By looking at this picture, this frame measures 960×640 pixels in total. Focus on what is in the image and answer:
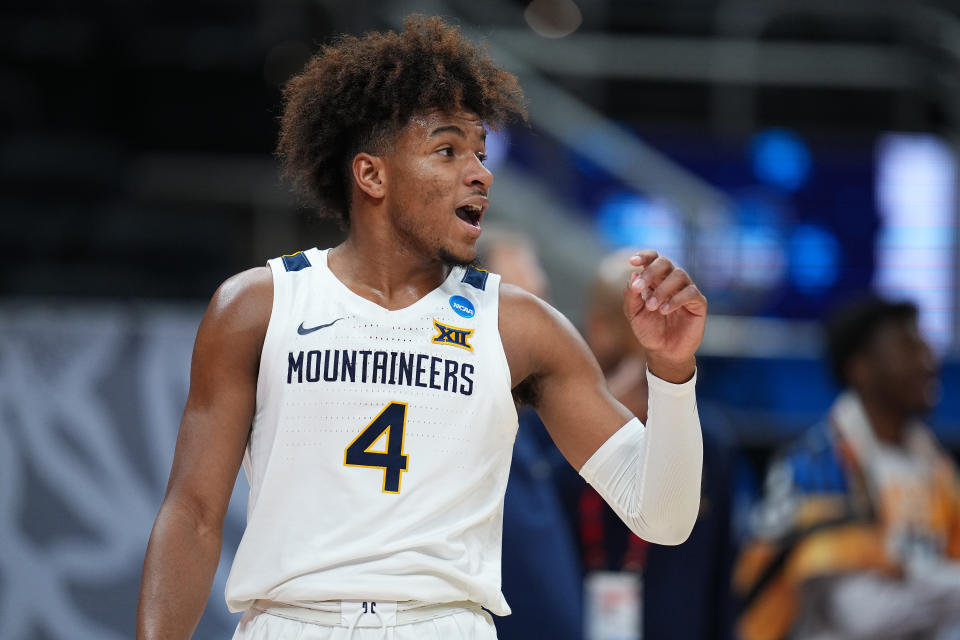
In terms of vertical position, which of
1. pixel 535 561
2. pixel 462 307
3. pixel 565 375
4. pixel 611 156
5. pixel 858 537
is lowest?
pixel 535 561

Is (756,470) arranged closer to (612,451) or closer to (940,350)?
(940,350)

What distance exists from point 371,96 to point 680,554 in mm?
2150

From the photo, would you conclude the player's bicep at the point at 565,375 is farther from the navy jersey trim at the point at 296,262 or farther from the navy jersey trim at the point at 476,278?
the navy jersey trim at the point at 296,262

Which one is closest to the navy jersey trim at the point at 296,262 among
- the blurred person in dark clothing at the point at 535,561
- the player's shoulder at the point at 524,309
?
the player's shoulder at the point at 524,309

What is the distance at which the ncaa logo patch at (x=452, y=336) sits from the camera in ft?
8.55

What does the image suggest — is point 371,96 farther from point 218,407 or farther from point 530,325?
point 218,407

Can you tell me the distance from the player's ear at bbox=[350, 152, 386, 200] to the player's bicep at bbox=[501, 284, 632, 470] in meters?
0.36

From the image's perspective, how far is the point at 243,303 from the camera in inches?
102

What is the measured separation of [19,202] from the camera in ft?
29.1

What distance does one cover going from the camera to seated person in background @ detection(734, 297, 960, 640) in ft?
18.4

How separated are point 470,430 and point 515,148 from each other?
20.5 feet

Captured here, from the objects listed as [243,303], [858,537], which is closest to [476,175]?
[243,303]

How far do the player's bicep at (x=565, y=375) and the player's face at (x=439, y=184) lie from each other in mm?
184

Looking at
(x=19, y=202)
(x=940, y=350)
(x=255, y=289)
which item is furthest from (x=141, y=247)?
(x=255, y=289)
